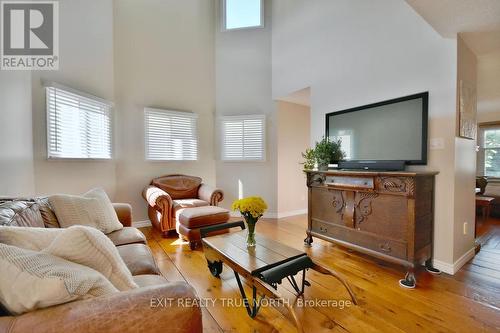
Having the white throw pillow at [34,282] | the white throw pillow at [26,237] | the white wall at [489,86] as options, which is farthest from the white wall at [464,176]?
the white throw pillow at [26,237]

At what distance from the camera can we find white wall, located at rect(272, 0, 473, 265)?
2285 millimetres

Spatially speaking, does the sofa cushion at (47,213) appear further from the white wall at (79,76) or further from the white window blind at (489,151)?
the white window blind at (489,151)

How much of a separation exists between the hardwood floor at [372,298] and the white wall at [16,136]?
1.57 m

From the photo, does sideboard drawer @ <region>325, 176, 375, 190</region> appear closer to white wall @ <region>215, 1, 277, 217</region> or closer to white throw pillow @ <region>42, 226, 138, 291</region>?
white wall @ <region>215, 1, 277, 217</region>

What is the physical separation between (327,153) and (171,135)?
2.88m

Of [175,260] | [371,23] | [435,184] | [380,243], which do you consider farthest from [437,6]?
[175,260]

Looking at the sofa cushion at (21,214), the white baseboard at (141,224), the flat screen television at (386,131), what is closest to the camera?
the sofa cushion at (21,214)

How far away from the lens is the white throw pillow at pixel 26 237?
0.88 m

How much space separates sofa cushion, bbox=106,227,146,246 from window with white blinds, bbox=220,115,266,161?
2844 mm

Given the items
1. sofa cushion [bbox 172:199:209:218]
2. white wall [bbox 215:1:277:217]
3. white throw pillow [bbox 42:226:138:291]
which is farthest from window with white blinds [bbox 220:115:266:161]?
white throw pillow [bbox 42:226:138:291]

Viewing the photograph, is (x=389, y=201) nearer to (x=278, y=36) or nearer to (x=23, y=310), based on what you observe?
(x=23, y=310)

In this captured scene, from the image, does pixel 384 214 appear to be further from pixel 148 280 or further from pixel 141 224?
pixel 141 224

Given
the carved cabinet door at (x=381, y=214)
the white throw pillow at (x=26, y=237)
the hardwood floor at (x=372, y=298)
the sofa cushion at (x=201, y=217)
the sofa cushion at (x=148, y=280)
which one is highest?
the white throw pillow at (x=26, y=237)

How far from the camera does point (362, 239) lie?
2.43 meters
